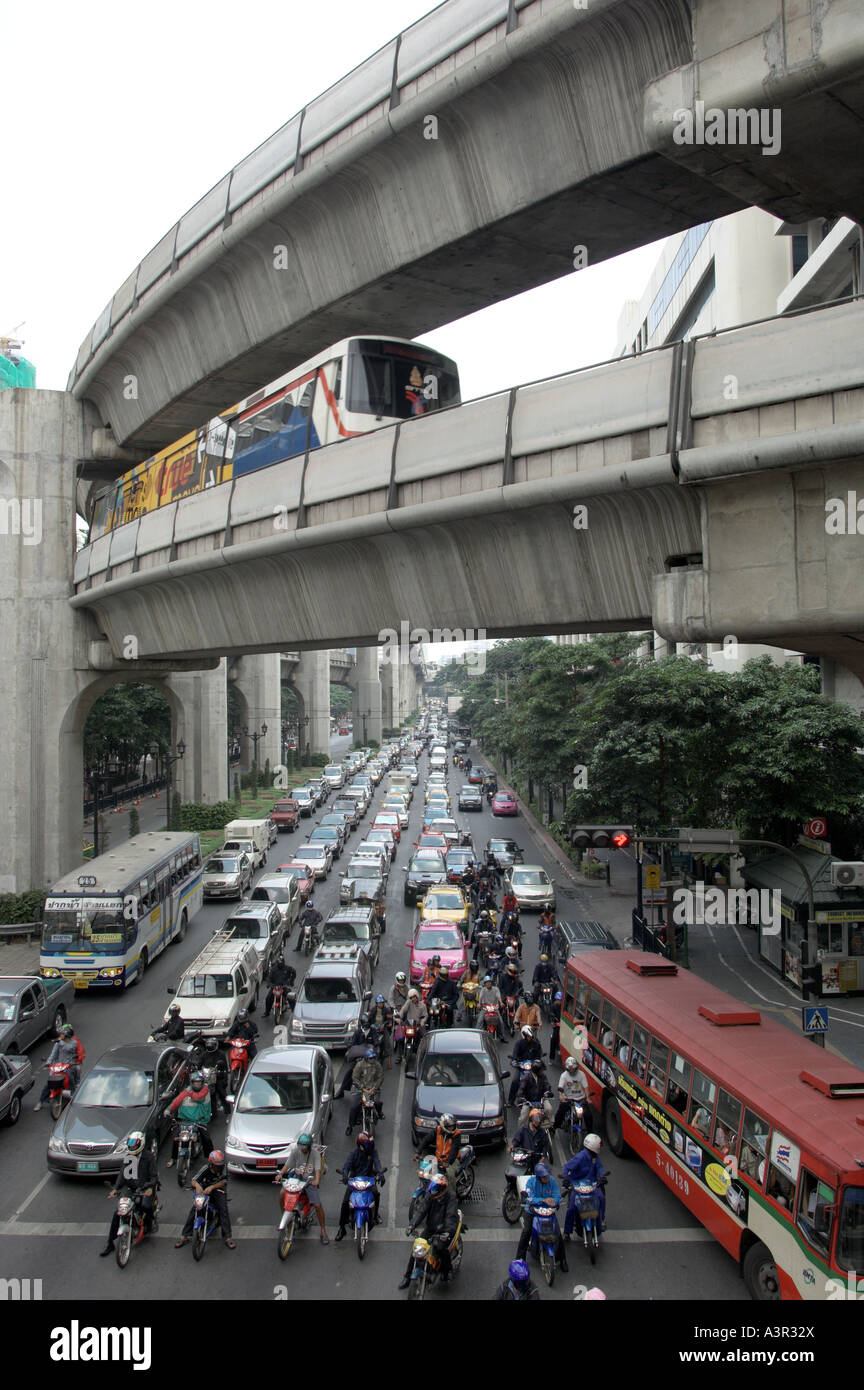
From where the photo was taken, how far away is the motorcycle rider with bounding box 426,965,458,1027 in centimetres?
1623

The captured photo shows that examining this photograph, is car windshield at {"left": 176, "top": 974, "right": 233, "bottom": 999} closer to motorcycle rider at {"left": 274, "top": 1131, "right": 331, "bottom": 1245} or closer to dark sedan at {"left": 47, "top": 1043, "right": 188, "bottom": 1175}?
dark sedan at {"left": 47, "top": 1043, "right": 188, "bottom": 1175}

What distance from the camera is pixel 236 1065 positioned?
14094mm

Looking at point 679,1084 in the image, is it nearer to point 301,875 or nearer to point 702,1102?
point 702,1102

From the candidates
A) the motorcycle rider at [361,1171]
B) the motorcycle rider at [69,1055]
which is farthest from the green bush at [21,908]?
the motorcycle rider at [361,1171]

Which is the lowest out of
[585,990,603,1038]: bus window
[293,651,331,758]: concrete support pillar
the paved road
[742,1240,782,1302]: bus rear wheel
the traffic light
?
the paved road

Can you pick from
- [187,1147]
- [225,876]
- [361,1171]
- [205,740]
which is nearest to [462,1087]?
[361,1171]

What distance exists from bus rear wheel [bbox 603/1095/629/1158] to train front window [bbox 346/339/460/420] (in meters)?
10.2

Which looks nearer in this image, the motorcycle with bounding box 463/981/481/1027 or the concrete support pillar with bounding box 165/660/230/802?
the motorcycle with bounding box 463/981/481/1027

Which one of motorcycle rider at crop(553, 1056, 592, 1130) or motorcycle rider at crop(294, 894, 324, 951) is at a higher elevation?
motorcycle rider at crop(553, 1056, 592, 1130)

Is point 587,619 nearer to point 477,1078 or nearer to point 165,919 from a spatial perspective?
point 477,1078

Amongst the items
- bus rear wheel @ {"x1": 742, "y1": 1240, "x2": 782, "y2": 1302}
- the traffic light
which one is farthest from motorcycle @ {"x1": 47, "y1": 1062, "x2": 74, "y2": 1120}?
bus rear wheel @ {"x1": 742, "y1": 1240, "x2": 782, "y2": 1302}

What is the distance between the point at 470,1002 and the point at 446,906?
6.67m

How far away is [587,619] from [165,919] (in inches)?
627

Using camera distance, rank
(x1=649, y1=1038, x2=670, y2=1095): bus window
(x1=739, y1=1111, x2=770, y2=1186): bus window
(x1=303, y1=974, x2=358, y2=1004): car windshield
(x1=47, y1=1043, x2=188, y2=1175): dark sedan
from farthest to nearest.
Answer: (x1=303, y1=974, x2=358, y2=1004): car windshield, (x1=47, y1=1043, x2=188, y2=1175): dark sedan, (x1=649, y1=1038, x2=670, y2=1095): bus window, (x1=739, y1=1111, x2=770, y2=1186): bus window
